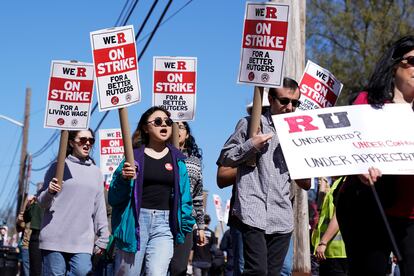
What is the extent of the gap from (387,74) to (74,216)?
15.1ft

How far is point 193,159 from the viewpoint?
1004 cm

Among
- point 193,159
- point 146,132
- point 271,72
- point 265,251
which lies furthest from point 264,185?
point 193,159

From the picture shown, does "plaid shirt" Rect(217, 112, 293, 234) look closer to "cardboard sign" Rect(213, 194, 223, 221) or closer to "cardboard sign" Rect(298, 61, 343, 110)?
"cardboard sign" Rect(298, 61, 343, 110)

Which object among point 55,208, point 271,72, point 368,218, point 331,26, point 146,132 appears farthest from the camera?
point 331,26

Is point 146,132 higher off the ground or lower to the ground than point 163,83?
lower

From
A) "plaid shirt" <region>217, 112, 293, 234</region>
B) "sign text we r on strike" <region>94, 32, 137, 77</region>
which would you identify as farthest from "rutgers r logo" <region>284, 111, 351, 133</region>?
"sign text we r on strike" <region>94, 32, 137, 77</region>

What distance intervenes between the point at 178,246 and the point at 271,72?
213cm

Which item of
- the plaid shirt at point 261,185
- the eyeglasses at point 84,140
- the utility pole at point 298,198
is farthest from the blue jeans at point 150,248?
the utility pole at point 298,198

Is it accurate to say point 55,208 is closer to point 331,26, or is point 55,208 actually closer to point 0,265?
point 0,265

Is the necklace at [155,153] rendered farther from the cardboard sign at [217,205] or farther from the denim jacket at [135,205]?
the cardboard sign at [217,205]

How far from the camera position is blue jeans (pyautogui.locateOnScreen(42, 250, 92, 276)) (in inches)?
363

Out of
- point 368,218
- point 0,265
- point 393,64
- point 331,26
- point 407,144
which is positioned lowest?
point 0,265

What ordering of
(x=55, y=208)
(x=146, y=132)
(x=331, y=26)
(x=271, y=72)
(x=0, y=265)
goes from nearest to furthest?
1. (x=271, y=72)
2. (x=146, y=132)
3. (x=55, y=208)
4. (x=0, y=265)
5. (x=331, y=26)

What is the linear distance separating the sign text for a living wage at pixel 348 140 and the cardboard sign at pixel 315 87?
4.29 meters
